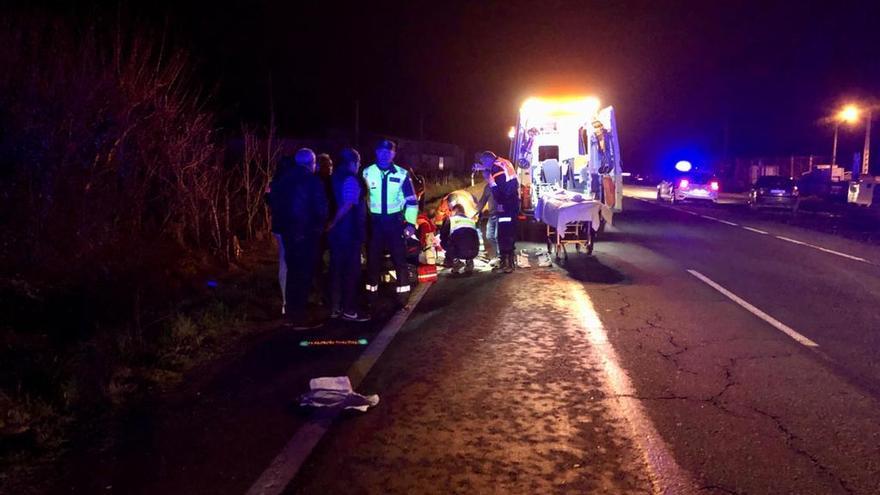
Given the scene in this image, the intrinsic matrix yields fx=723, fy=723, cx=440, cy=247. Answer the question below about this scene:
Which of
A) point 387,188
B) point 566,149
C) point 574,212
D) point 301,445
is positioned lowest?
point 301,445

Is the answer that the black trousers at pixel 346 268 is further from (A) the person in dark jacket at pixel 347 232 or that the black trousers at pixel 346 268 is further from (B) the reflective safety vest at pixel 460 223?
(B) the reflective safety vest at pixel 460 223

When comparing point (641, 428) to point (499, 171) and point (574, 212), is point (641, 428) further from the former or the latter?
point (574, 212)

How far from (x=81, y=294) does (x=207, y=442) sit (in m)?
5.75

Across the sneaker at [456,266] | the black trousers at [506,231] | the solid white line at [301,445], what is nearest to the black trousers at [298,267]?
the solid white line at [301,445]

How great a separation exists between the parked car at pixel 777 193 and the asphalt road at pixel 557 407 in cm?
2214

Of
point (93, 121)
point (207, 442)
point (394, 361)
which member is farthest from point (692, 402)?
point (93, 121)

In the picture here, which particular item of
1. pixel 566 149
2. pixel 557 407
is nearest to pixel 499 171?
pixel 557 407

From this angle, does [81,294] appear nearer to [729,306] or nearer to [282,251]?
[282,251]

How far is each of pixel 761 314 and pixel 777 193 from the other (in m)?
23.5

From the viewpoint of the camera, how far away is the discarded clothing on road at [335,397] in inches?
207

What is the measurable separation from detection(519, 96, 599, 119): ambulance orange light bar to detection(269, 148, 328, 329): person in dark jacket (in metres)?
10.7

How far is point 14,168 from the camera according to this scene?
356 inches

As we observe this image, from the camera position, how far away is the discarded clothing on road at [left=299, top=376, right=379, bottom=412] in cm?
525

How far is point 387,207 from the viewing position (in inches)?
347
